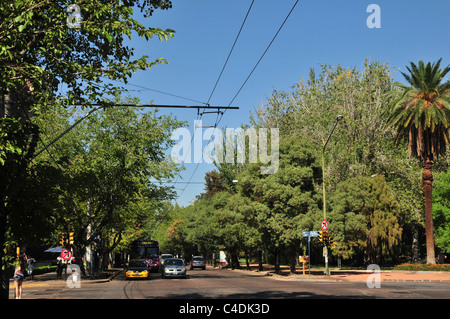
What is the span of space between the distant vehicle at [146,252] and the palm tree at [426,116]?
2897 centimetres

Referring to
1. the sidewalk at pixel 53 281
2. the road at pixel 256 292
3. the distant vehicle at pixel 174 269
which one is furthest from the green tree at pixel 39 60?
the distant vehicle at pixel 174 269

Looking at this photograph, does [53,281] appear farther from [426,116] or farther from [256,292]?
[426,116]

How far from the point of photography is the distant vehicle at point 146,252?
5416 centimetres

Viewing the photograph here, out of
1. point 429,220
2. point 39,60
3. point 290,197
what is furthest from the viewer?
point 429,220

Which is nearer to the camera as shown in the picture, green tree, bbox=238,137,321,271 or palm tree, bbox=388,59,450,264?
green tree, bbox=238,137,321,271

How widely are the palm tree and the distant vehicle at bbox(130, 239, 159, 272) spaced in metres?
29.0

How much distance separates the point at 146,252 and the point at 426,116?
107 feet

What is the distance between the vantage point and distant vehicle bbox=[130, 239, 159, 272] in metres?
Result: 54.2

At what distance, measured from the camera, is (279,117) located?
5991 centimetres

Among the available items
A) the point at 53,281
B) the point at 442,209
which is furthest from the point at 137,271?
the point at 442,209

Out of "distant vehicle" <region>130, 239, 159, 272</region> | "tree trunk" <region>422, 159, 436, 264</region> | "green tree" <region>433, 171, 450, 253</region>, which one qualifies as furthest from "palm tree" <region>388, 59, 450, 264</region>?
"distant vehicle" <region>130, 239, 159, 272</region>

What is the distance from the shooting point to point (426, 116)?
3784 centimetres

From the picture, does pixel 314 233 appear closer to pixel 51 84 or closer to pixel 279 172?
pixel 279 172

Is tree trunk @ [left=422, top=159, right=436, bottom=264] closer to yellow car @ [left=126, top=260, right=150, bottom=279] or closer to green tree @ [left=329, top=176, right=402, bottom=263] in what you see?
green tree @ [left=329, top=176, right=402, bottom=263]
